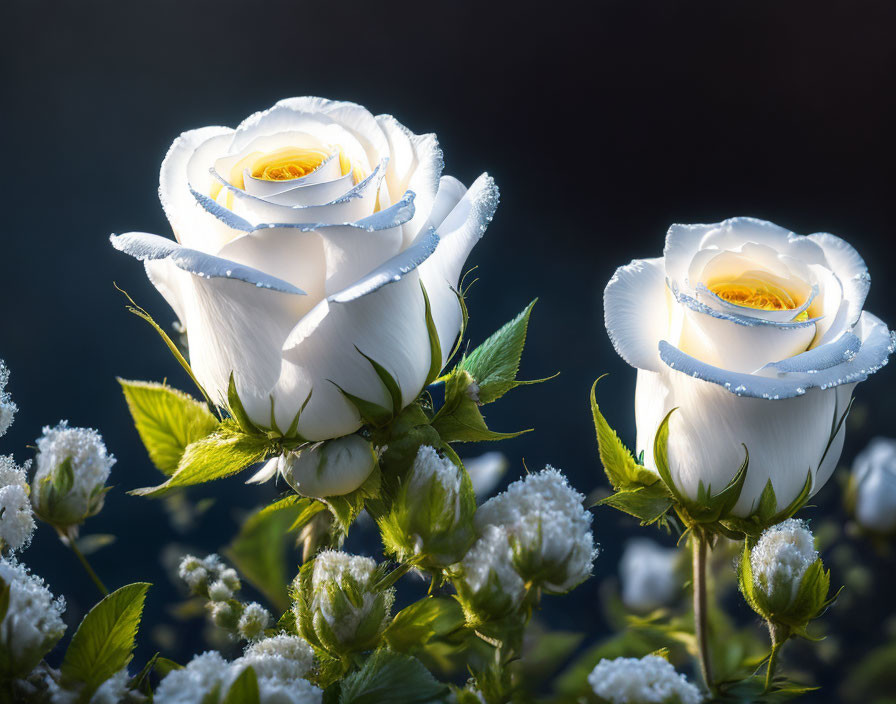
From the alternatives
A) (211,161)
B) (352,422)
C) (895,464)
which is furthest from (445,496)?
(895,464)

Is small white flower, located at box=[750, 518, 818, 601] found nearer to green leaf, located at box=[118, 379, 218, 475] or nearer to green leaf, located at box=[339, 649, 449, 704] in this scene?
green leaf, located at box=[339, 649, 449, 704]

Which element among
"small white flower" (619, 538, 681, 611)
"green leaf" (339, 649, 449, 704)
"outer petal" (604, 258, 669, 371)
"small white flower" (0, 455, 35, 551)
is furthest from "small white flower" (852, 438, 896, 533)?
"small white flower" (0, 455, 35, 551)

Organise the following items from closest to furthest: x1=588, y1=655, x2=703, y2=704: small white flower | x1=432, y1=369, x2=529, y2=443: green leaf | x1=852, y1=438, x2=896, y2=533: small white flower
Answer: x1=588, y1=655, x2=703, y2=704: small white flower, x1=432, y1=369, x2=529, y2=443: green leaf, x1=852, y1=438, x2=896, y2=533: small white flower

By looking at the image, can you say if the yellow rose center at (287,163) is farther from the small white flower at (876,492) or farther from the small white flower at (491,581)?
the small white flower at (876,492)

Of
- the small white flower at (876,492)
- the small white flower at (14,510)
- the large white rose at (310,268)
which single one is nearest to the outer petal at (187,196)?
the large white rose at (310,268)

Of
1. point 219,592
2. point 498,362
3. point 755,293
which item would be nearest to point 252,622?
point 219,592
